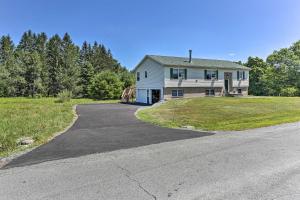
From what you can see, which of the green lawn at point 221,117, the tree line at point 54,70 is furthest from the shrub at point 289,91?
the tree line at point 54,70

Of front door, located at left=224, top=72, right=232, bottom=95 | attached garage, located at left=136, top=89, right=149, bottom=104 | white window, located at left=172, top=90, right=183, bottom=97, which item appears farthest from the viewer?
front door, located at left=224, top=72, right=232, bottom=95

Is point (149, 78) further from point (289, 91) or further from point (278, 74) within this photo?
point (278, 74)

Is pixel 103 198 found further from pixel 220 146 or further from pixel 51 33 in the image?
pixel 51 33

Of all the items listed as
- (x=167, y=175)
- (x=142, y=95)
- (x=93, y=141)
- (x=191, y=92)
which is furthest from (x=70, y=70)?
(x=167, y=175)

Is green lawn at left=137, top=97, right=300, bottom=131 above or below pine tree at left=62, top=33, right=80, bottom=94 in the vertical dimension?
below

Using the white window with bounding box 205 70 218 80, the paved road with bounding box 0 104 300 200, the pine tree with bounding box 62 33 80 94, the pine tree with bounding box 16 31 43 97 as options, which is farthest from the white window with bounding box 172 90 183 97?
the pine tree with bounding box 16 31 43 97

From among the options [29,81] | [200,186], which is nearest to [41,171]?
[200,186]

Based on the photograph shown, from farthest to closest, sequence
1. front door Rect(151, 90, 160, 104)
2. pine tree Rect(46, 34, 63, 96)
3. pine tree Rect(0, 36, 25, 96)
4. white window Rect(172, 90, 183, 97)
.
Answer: pine tree Rect(46, 34, 63, 96), pine tree Rect(0, 36, 25, 96), front door Rect(151, 90, 160, 104), white window Rect(172, 90, 183, 97)

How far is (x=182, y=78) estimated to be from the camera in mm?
30297

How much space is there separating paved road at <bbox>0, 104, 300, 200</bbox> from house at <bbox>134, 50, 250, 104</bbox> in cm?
2188

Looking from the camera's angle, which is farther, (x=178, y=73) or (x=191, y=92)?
(x=191, y=92)

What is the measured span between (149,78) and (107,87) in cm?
1398

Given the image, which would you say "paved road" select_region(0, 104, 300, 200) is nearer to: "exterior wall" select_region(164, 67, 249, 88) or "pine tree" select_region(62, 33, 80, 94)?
"exterior wall" select_region(164, 67, 249, 88)

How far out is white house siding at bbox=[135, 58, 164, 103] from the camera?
29.5m
